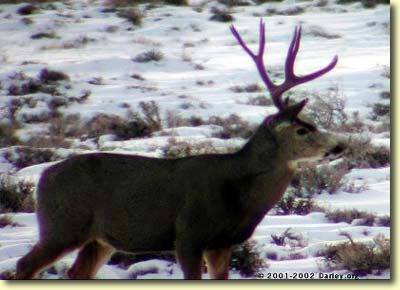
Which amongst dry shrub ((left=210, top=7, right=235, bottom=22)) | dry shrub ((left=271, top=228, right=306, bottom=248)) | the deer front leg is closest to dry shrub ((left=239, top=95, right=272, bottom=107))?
dry shrub ((left=210, top=7, right=235, bottom=22))

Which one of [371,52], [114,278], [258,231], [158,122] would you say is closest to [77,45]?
[158,122]

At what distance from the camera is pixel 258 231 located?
27.5ft

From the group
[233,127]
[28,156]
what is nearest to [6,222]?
[28,156]

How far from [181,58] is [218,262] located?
5.49 m

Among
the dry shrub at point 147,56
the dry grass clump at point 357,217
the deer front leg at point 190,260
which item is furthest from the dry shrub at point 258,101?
the deer front leg at point 190,260

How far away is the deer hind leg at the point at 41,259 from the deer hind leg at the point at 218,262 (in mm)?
836

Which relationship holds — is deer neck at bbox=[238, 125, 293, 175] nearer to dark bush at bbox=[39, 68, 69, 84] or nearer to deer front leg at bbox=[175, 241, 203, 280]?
deer front leg at bbox=[175, 241, 203, 280]

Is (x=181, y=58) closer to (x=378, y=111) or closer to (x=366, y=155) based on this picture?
(x=378, y=111)

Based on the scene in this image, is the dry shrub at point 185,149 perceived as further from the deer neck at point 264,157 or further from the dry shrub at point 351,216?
the deer neck at point 264,157

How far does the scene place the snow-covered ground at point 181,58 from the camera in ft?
35.5

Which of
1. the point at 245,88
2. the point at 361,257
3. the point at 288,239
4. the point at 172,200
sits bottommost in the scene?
the point at 245,88

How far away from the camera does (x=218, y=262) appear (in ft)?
21.7

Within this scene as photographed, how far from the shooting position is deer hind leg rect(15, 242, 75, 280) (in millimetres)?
6676

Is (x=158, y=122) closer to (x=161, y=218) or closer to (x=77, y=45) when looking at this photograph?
(x=77, y=45)
